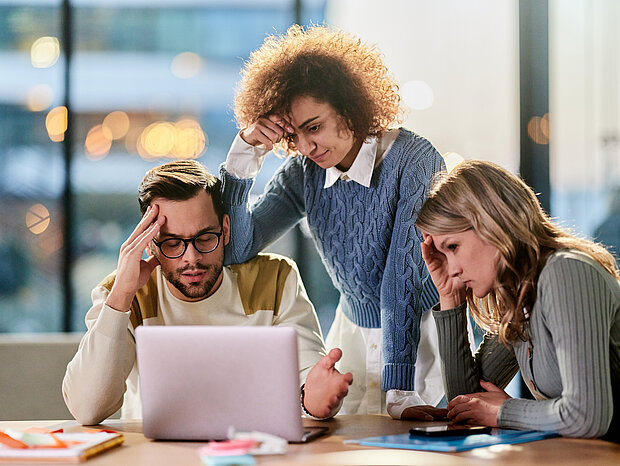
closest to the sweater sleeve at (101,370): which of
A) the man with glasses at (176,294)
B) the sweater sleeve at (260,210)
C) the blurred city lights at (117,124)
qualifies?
the man with glasses at (176,294)

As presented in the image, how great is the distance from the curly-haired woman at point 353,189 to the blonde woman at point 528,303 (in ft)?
0.61

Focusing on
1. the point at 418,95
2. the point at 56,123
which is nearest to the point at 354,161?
the point at 418,95

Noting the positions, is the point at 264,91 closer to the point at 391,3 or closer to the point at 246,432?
the point at 246,432

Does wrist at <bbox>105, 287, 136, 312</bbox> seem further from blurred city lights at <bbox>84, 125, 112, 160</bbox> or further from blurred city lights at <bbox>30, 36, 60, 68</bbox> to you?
blurred city lights at <bbox>30, 36, 60, 68</bbox>

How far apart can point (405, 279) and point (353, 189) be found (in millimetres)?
301

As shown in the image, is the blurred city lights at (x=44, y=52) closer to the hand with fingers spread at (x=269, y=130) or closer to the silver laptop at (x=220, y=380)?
the hand with fingers spread at (x=269, y=130)

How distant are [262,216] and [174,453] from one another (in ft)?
2.96

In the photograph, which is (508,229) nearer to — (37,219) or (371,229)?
(371,229)

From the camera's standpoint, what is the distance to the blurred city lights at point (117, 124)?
3.21 metres

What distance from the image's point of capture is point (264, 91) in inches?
73.0

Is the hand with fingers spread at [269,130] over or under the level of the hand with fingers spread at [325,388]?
over

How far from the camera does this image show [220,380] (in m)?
1.28

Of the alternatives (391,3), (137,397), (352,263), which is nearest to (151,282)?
(137,397)

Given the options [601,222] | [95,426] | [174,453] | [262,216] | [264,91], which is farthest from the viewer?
[601,222]
